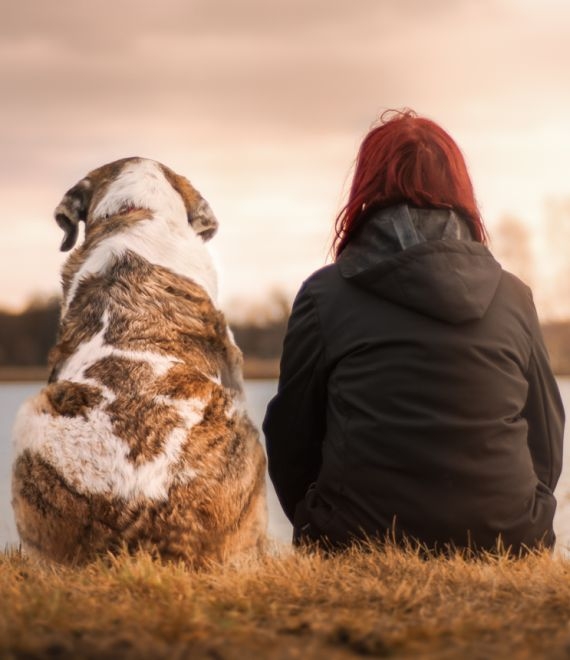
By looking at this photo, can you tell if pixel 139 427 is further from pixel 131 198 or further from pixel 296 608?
pixel 131 198

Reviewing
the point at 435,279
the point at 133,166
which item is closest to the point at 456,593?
the point at 435,279

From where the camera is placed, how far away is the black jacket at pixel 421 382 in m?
5.27

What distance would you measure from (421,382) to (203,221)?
2.11 meters

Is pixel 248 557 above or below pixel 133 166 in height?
below

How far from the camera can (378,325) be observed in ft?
17.6

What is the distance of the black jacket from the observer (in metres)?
5.27

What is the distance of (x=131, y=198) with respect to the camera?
6.43 m

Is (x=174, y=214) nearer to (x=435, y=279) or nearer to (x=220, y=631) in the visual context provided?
(x=435, y=279)

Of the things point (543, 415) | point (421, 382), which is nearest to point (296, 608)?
point (421, 382)

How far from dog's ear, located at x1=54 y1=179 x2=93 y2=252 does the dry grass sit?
93.3 inches

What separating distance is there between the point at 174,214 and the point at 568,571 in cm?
311

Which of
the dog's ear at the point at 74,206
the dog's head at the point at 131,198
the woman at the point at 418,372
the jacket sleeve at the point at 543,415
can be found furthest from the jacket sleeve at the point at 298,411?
the dog's ear at the point at 74,206

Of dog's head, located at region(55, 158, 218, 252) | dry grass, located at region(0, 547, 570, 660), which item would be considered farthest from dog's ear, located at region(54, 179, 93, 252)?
dry grass, located at region(0, 547, 570, 660)

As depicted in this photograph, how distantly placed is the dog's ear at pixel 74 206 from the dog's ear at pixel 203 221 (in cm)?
71
